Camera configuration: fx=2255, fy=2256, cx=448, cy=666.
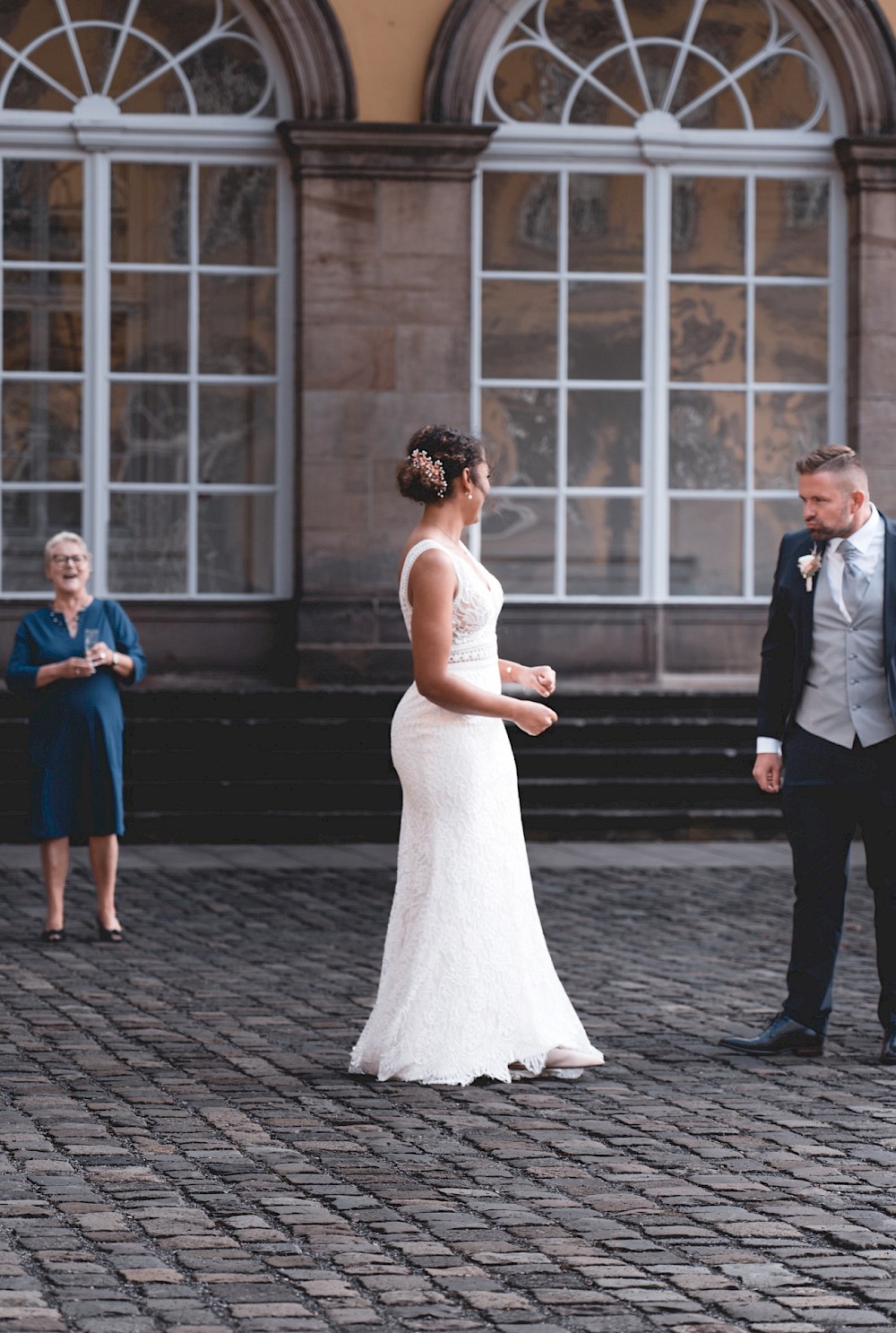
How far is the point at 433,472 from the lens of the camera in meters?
6.68

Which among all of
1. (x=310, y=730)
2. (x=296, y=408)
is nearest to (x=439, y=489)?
(x=310, y=730)

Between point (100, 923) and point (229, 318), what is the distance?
257 inches

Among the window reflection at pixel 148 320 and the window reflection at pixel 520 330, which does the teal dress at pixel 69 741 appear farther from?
the window reflection at pixel 520 330

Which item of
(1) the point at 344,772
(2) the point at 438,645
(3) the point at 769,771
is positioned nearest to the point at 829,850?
(3) the point at 769,771

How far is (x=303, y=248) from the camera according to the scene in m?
14.5

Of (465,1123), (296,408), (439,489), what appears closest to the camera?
(465,1123)

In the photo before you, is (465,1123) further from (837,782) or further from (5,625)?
(5,625)

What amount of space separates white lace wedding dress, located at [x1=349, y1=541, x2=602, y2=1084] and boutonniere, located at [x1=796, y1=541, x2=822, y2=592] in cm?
100

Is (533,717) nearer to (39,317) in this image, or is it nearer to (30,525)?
(30,525)

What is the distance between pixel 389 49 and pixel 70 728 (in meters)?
6.75

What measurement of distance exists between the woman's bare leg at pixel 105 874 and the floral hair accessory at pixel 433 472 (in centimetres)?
328

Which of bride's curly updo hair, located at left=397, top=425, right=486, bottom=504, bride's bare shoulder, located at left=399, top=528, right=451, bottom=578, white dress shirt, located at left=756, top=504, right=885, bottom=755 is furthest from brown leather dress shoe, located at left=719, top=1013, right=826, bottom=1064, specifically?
bride's curly updo hair, located at left=397, top=425, right=486, bottom=504

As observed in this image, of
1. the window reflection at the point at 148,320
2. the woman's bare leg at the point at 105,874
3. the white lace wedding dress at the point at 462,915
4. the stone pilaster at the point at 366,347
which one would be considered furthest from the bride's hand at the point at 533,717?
the window reflection at the point at 148,320

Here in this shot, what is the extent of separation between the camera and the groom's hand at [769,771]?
713cm
